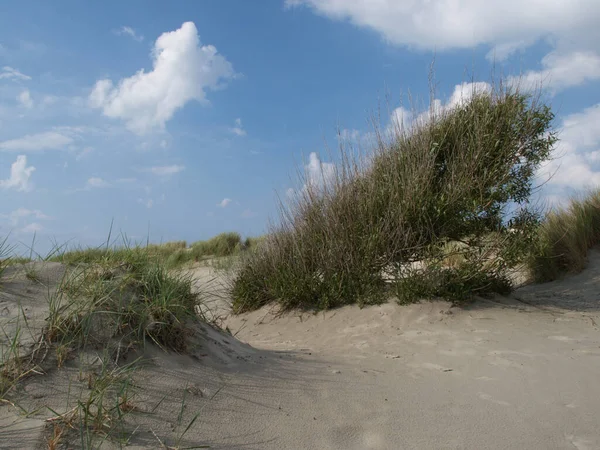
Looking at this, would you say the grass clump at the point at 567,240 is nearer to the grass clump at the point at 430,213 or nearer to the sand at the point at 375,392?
the grass clump at the point at 430,213

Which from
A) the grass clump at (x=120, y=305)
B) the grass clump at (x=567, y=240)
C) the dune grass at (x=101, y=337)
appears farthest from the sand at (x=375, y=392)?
the grass clump at (x=567, y=240)

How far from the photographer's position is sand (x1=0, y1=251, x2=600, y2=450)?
3.12 m

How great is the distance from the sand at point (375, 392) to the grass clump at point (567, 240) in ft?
12.3

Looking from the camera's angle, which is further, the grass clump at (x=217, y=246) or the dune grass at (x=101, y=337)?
the grass clump at (x=217, y=246)

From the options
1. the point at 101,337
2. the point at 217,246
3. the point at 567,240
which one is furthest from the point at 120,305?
the point at 217,246

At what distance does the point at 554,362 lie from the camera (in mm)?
5109

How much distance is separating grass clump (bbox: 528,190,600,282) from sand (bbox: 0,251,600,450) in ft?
12.3

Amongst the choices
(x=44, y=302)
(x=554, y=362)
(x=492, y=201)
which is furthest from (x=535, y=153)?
(x=44, y=302)

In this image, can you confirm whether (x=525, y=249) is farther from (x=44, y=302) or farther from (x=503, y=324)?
(x=44, y=302)

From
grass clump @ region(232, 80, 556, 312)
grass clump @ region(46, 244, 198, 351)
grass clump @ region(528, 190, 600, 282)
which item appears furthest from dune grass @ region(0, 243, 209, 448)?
grass clump @ region(528, 190, 600, 282)

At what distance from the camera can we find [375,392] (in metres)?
4.07

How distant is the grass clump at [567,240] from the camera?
1009 centimetres

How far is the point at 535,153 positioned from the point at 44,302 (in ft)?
23.8

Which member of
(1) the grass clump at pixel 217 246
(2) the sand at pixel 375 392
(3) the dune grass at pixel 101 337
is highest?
(1) the grass clump at pixel 217 246
